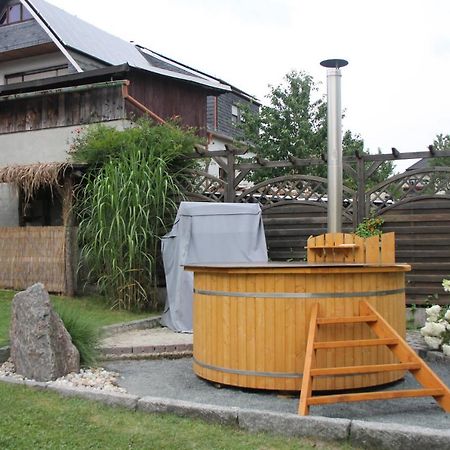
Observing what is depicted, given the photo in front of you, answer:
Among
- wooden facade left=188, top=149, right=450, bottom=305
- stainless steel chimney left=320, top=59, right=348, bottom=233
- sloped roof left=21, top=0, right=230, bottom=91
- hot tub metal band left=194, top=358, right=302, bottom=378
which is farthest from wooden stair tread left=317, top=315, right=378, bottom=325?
sloped roof left=21, top=0, right=230, bottom=91

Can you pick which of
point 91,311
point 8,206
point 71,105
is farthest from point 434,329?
point 8,206

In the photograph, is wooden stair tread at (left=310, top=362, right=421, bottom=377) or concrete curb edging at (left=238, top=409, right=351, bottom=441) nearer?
concrete curb edging at (left=238, top=409, right=351, bottom=441)

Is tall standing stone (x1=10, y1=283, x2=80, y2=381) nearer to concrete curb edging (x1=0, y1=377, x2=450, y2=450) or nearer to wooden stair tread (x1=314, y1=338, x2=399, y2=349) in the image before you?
concrete curb edging (x1=0, y1=377, x2=450, y2=450)

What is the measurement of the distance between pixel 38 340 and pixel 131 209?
4.57m

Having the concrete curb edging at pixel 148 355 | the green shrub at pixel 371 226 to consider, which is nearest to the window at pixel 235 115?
the green shrub at pixel 371 226

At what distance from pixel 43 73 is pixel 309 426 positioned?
16.8 metres

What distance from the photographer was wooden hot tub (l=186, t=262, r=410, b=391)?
5.08 meters

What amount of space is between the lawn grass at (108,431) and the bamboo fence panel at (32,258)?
6.41 m

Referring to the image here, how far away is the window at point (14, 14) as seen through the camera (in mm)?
19391

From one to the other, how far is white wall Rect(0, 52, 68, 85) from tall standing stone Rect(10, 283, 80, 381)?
46.0 ft

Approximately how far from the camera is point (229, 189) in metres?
10.0

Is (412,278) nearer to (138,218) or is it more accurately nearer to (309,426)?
(138,218)

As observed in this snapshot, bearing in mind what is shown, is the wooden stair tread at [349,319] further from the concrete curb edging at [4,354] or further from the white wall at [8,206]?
the white wall at [8,206]

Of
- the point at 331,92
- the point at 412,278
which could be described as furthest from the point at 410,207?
the point at 331,92
